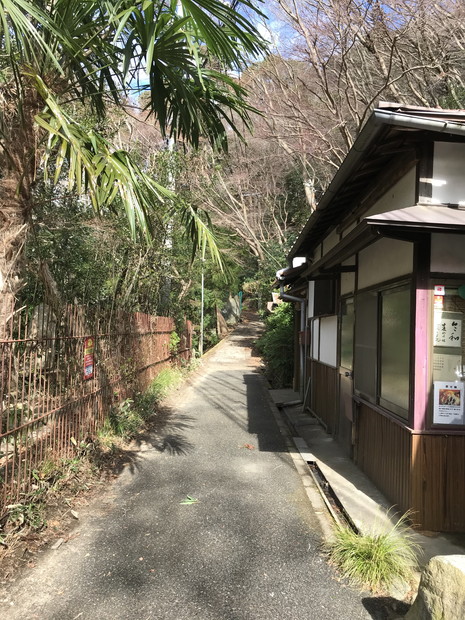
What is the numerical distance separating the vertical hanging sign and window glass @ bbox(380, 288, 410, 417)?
150 inches

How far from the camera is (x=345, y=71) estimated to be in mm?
8555

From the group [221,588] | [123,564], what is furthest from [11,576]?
[221,588]

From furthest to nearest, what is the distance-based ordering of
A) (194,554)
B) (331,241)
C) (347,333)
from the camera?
(331,241), (347,333), (194,554)

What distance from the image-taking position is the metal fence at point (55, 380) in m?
3.70

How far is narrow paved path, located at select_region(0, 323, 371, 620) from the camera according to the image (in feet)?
9.36

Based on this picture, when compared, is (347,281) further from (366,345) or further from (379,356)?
(379,356)

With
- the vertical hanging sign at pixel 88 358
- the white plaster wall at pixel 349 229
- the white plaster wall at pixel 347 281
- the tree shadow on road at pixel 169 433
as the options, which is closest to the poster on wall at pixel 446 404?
the white plaster wall at pixel 347 281

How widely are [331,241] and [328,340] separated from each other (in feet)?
5.96

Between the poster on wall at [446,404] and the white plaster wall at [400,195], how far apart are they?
1751mm

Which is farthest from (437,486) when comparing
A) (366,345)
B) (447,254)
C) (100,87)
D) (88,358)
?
(100,87)

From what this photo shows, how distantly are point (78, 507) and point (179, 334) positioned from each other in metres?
11.3

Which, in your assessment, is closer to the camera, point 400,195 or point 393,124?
point 393,124

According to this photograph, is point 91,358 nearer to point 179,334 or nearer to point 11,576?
point 11,576

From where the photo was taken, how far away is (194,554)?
3523mm
